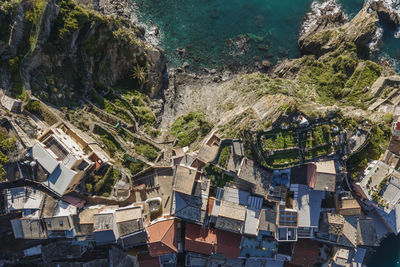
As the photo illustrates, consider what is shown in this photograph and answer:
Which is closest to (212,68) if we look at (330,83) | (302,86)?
(302,86)

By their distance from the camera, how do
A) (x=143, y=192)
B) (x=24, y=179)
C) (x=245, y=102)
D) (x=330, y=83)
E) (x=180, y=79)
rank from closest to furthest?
1. (x=24, y=179)
2. (x=143, y=192)
3. (x=245, y=102)
4. (x=330, y=83)
5. (x=180, y=79)

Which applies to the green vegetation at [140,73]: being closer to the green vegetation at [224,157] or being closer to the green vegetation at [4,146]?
the green vegetation at [224,157]

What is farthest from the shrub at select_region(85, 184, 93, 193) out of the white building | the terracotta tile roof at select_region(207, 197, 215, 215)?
the terracotta tile roof at select_region(207, 197, 215, 215)

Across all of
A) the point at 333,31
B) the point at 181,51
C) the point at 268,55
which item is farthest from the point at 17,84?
the point at 333,31

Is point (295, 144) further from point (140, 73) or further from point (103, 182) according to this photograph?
point (140, 73)

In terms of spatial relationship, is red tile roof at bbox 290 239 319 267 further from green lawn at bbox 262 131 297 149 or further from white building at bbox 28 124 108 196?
white building at bbox 28 124 108 196

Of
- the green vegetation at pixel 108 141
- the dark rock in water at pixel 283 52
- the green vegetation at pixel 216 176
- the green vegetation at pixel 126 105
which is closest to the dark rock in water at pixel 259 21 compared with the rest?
the dark rock in water at pixel 283 52

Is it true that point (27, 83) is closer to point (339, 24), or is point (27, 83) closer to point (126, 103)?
point (126, 103)
